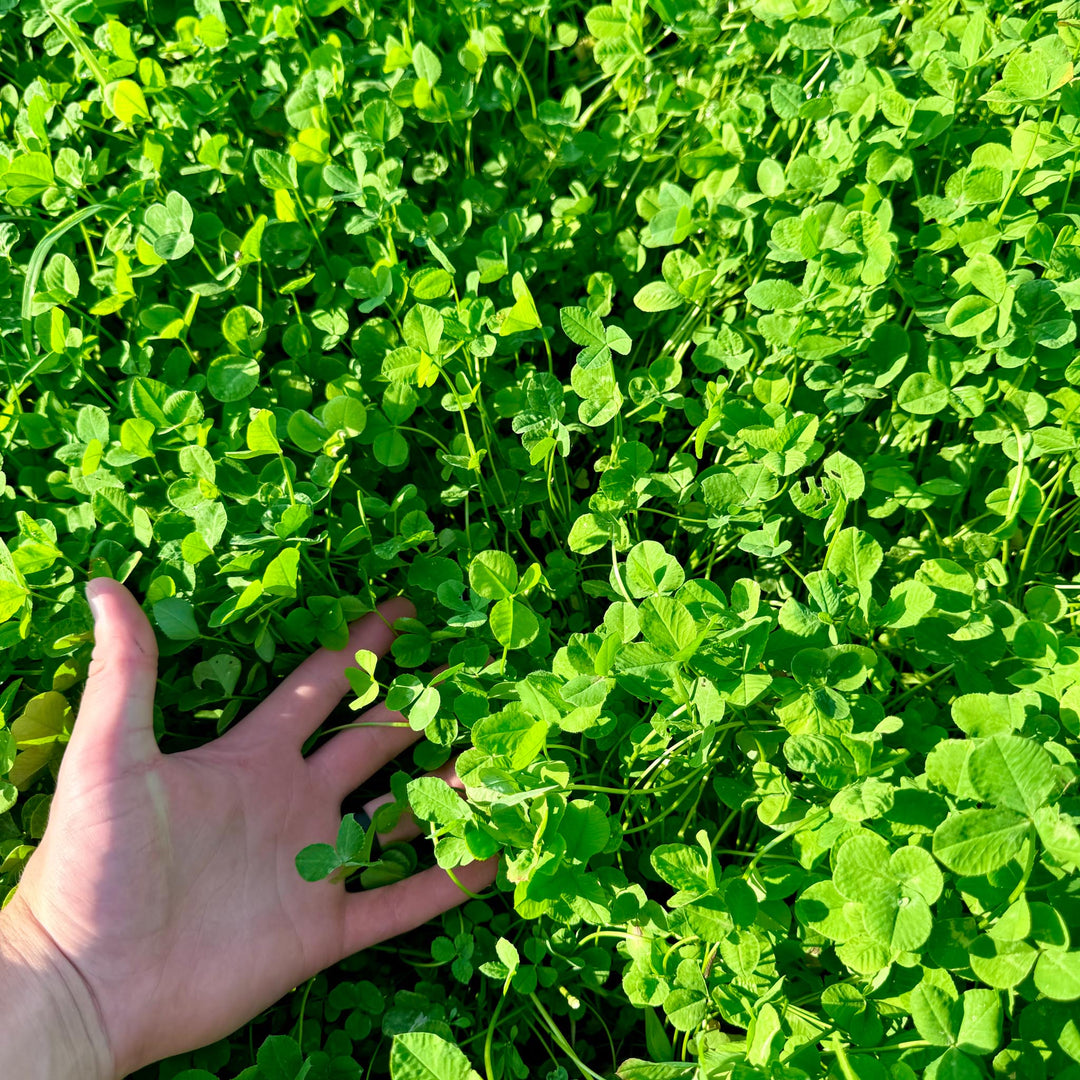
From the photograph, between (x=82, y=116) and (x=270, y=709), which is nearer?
(x=270, y=709)

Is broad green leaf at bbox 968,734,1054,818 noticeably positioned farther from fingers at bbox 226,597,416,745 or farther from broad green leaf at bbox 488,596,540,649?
fingers at bbox 226,597,416,745

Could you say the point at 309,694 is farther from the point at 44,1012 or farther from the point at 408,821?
the point at 44,1012

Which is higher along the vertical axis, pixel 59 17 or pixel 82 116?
pixel 59 17

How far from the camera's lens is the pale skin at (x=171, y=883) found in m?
1.52

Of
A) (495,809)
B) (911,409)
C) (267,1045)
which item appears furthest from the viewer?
(911,409)

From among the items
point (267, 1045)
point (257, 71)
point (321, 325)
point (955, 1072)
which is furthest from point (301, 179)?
point (955, 1072)

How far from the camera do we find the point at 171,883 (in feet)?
5.30

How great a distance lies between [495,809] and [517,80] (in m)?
1.72

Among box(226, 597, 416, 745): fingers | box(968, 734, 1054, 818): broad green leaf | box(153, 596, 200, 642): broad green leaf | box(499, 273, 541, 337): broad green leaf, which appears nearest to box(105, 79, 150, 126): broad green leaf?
box(499, 273, 541, 337): broad green leaf

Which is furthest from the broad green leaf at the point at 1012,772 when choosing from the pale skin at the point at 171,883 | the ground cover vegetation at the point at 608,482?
the pale skin at the point at 171,883

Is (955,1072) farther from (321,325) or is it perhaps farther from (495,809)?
(321,325)

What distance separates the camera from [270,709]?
180cm

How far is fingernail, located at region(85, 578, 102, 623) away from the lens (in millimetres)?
1642

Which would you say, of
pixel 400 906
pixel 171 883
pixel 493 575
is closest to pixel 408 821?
pixel 400 906
